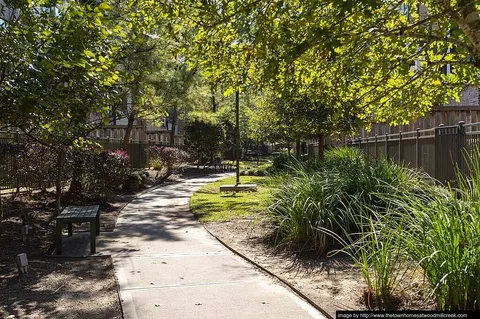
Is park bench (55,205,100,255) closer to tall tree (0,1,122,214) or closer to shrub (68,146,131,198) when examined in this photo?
tall tree (0,1,122,214)

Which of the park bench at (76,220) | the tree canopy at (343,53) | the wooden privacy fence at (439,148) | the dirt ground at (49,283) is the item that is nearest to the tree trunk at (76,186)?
the dirt ground at (49,283)

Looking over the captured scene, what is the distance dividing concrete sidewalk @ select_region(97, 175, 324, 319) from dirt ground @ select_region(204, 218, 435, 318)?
22 centimetres

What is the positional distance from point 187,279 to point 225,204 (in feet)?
25.9

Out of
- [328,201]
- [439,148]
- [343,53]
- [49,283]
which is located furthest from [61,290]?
[439,148]

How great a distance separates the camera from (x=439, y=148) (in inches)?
445

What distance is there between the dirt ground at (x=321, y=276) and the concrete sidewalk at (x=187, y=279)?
0.73 feet

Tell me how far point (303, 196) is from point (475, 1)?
12.4 feet

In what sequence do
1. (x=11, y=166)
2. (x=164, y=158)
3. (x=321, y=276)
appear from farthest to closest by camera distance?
(x=164, y=158), (x=11, y=166), (x=321, y=276)

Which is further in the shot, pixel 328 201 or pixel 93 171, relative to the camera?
pixel 93 171

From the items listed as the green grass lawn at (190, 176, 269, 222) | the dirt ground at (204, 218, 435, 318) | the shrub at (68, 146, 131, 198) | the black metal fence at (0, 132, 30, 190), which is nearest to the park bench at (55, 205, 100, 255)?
the dirt ground at (204, 218, 435, 318)

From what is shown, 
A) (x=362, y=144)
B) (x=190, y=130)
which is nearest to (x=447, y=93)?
(x=362, y=144)

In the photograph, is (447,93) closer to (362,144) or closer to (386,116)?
(386,116)

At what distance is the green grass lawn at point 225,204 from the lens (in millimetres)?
9328

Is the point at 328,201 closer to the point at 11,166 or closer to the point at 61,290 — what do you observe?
the point at 61,290
